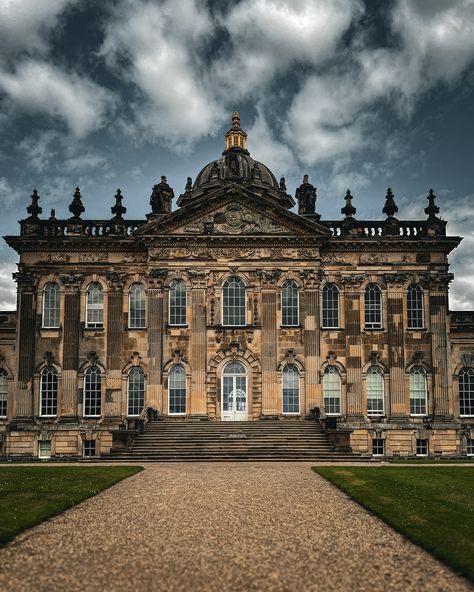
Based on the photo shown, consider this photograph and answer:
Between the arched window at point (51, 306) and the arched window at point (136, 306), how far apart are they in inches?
150

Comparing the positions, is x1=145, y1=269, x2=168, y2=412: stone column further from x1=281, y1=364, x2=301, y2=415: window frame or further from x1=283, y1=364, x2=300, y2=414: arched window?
x1=283, y1=364, x2=300, y2=414: arched window

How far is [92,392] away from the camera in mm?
31609

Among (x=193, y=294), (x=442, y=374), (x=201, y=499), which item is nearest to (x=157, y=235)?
(x=193, y=294)

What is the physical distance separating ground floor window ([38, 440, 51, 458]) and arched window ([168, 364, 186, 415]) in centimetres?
636

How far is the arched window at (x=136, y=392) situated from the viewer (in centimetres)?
3145

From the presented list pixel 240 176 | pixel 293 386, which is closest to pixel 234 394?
pixel 293 386

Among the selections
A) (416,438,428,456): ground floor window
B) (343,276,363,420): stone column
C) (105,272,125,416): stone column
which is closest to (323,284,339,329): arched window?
(343,276,363,420): stone column

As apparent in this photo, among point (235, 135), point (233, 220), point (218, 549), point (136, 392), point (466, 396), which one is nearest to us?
point (218, 549)

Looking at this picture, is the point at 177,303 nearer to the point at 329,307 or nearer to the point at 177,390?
the point at 177,390

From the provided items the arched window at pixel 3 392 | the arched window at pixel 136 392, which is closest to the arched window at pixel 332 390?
the arched window at pixel 136 392

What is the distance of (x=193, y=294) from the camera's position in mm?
31578

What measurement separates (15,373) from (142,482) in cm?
1701

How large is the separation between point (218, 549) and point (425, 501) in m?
6.25

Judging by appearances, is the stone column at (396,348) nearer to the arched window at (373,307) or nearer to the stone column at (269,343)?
the arched window at (373,307)
